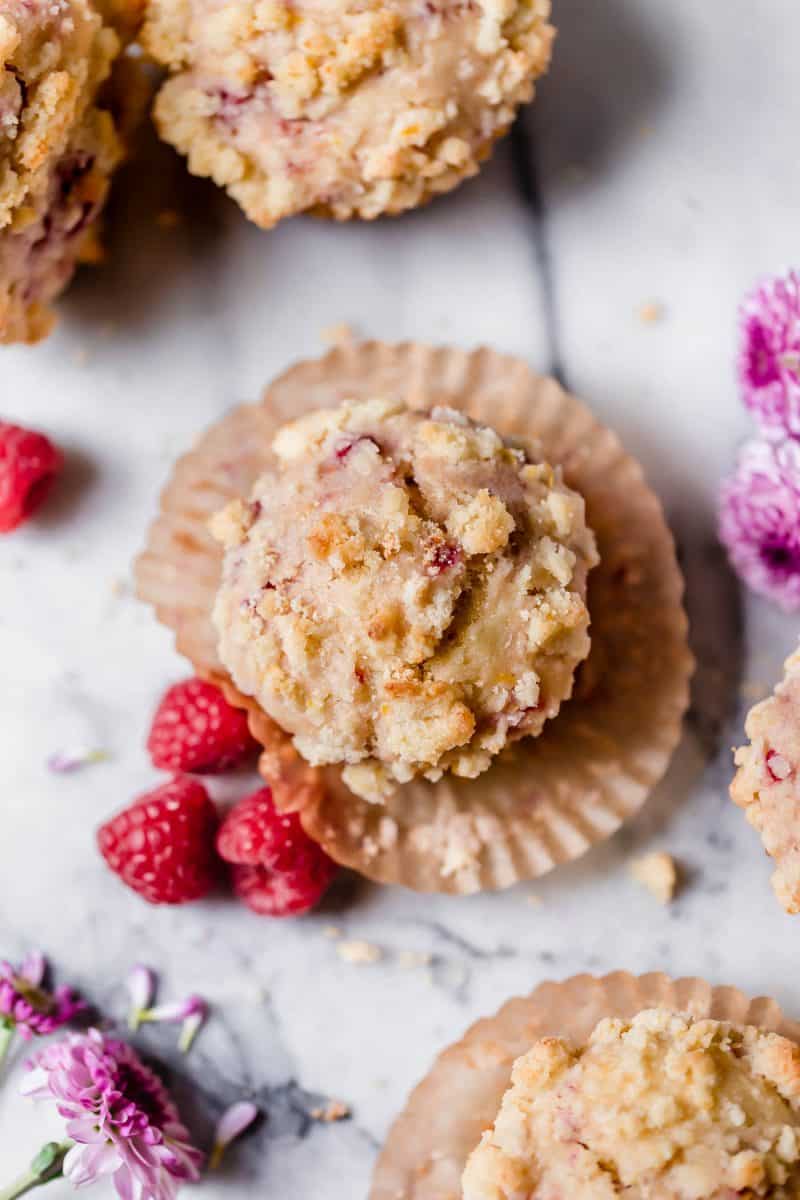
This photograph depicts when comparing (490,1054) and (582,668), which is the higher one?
(582,668)

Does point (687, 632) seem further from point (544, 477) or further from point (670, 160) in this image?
point (670, 160)

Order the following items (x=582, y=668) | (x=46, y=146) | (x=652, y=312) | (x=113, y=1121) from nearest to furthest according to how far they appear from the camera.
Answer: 1. (x=46, y=146)
2. (x=113, y=1121)
3. (x=582, y=668)
4. (x=652, y=312)

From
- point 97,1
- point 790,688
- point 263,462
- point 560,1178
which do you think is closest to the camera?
point 560,1178

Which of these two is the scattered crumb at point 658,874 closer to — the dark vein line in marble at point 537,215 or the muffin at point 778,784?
the muffin at point 778,784

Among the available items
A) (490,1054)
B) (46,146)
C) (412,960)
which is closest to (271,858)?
(412,960)

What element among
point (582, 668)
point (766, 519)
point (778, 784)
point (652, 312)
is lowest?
point (582, 668)

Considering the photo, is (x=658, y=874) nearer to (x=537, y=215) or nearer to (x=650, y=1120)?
(x=650, y=1120)

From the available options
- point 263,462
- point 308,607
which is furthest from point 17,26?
point 308,607

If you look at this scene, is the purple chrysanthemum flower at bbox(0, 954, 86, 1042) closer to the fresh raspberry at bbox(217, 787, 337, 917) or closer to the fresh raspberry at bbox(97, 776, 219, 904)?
the fresh raspberry at bbox(97, 776, 219, 904)
